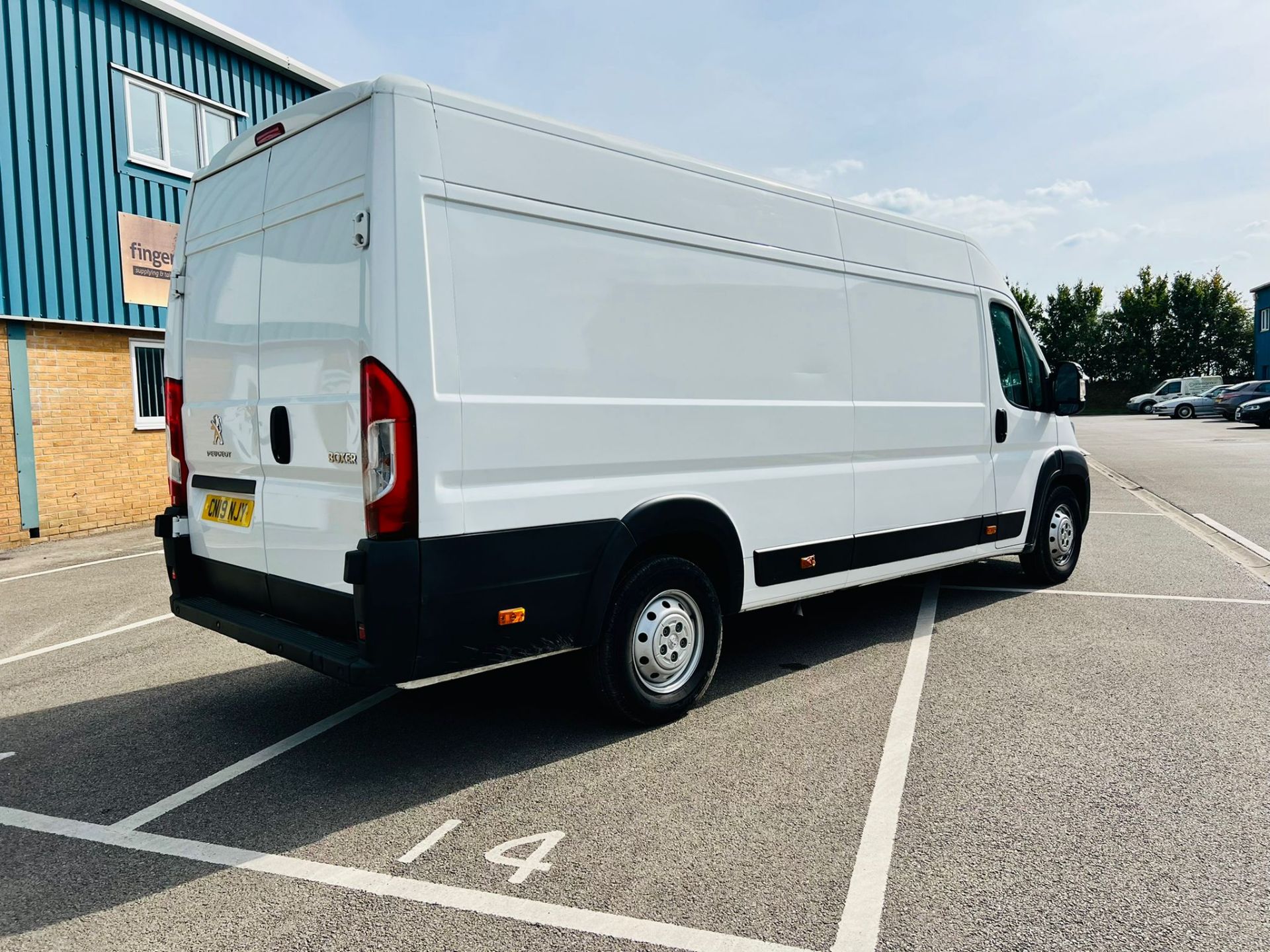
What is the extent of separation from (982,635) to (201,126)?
12.5m

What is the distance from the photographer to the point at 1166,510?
11844mm

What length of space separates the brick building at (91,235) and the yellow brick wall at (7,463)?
2 cm

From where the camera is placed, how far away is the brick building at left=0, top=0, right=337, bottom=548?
11086 mm

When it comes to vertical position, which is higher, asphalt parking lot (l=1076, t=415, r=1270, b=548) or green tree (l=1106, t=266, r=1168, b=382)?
green tree (l=1106, t=266, r=1168, b=382)

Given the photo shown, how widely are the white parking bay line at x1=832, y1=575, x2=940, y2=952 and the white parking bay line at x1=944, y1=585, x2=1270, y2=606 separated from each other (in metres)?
2.27

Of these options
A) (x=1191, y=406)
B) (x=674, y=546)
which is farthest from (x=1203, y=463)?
(x=1191, y=406)

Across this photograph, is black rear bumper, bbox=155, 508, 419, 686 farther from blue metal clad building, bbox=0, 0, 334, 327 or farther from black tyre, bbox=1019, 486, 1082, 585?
blue metal clad building, bbox=0, 0, 334, 327

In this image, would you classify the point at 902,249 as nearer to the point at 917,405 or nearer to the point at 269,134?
the point at 917,405

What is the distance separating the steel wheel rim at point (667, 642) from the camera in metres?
4.32

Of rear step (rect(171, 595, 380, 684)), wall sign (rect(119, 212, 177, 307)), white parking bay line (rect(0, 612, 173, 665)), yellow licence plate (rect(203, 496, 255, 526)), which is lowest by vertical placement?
white parking bay line (rect(0, 612, 173, 665))

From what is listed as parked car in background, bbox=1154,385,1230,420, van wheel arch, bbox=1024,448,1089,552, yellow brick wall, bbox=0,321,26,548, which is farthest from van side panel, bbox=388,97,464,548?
parked car in background, bbox=1154,385,1230,420

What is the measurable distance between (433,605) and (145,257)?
1121 centimetres

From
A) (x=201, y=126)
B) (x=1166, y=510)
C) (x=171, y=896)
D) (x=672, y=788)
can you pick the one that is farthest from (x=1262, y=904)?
(x=201, y=126)

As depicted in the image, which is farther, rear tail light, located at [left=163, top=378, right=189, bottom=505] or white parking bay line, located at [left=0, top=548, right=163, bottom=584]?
white parking bay line, located at [left=0, top=548, right=163, bottom=584]
